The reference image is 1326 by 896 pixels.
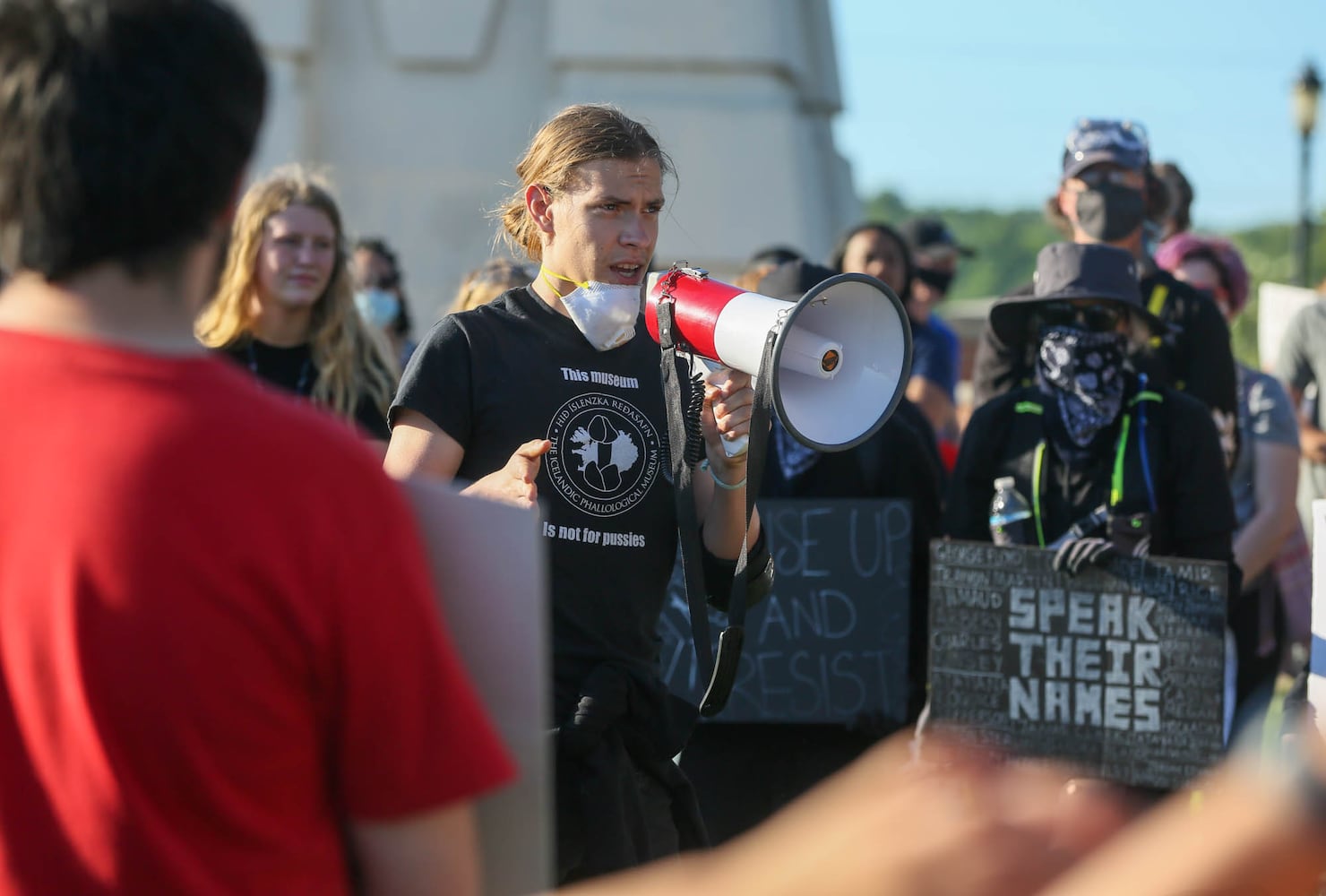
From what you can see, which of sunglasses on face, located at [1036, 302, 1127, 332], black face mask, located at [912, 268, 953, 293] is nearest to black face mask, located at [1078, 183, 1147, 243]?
sunglasses on face, located at [1036, 302, 1127, 332]

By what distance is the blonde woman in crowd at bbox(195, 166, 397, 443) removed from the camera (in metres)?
4.70

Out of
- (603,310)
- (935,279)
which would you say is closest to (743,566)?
(603,310)

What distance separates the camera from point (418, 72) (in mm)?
11289

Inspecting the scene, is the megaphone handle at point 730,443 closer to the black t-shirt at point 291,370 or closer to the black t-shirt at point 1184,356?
the black t-shirt at point 291,370

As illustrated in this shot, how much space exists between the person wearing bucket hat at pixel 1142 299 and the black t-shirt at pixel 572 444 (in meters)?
2.01

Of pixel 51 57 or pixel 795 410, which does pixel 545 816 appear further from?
pixel 795 410

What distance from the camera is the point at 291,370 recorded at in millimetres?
4766

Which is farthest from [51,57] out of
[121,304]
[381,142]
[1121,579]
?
[381,142]

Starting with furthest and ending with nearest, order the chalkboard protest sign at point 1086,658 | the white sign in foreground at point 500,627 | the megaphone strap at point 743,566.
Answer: the chalkboard protest sign at point 1086,658 → the megaphone strap at point 743,566 → the white sign in foreground at point 500,627

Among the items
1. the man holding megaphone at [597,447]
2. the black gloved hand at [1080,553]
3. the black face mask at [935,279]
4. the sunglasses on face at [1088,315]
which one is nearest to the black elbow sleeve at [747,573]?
the man holding megaphone at [597,447]

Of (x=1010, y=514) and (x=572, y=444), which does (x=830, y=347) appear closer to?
(x=572, y=444)

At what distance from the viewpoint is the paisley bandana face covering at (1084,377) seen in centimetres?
448

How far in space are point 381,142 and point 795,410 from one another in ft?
28.7

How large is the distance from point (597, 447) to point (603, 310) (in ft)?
0.83
